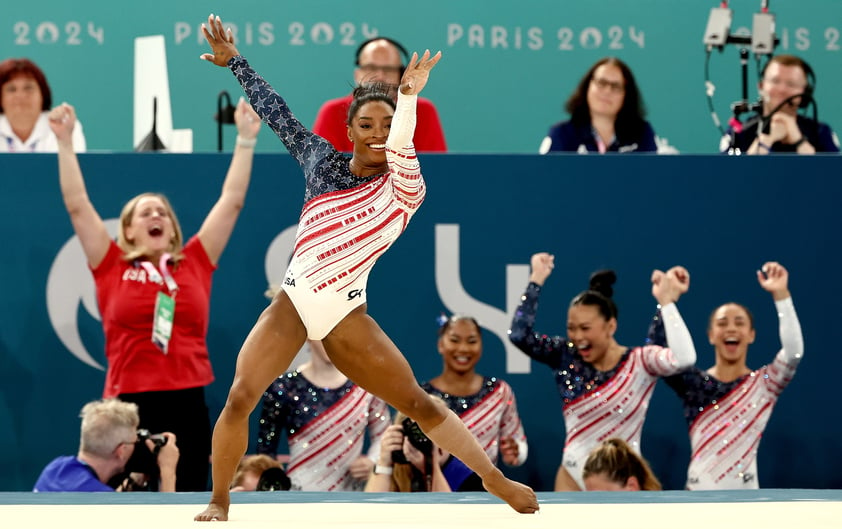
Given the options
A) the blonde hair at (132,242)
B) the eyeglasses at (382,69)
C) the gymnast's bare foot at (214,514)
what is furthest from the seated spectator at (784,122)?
the gymnast's bare foot at (214,514)

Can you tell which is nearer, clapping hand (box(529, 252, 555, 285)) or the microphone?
clapping hand (box(529, 252, 555, 285))

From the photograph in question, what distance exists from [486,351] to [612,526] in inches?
104

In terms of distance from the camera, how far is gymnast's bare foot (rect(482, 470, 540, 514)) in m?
4.16

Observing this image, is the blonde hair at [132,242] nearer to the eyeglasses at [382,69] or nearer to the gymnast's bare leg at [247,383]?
the eyeglasses at [382,69]

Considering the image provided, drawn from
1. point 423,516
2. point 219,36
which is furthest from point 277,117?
point 423,516

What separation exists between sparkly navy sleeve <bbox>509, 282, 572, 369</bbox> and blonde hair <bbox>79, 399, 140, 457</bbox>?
1707mm

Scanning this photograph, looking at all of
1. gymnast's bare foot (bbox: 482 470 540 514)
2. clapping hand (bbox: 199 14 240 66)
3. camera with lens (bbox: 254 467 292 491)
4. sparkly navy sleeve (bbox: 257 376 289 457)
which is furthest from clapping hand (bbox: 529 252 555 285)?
clapping hand (bbox: 199 14 240 66)

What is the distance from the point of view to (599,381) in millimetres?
5977

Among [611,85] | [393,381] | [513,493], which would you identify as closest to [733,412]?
[611,85]

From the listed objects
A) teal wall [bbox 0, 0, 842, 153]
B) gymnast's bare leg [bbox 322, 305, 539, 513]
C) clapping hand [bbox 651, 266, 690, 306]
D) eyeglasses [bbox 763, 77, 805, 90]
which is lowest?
gymnast's bare leg [bbox 322, 305, 539, 513]

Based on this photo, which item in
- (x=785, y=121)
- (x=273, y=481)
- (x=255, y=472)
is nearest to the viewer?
(x=273, y=481)

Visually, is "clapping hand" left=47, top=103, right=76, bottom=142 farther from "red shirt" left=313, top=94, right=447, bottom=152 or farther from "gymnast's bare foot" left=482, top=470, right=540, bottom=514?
"gymnast's bare foot" left=482, top=470, right=540, bottom=514

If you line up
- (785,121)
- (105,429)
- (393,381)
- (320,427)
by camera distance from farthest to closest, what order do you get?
(785,121) < (320,427) < (105,429) < (393,381)

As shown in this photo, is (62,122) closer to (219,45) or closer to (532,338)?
(219,45)
